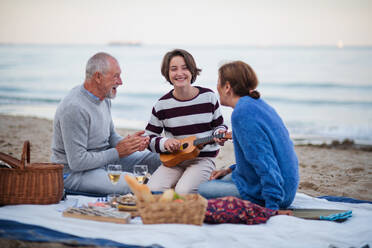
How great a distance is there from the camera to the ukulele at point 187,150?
172 inches

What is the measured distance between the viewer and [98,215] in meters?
3.49

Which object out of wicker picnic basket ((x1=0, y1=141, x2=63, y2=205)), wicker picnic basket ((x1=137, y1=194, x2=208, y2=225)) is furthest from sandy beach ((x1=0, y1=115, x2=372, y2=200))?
wicker picnic basket ((x1=0, y1=141, x2=63, y2=205))

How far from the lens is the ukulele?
14.3 feet

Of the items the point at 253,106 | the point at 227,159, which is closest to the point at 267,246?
the point at 253,106

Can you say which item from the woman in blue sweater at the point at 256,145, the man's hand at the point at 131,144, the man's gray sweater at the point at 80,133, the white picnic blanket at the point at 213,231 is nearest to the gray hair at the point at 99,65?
the man's gray sweater at the point at 80,133

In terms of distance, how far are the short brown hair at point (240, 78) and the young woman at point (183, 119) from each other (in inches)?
34.1

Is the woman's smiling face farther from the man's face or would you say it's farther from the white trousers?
the white trousers

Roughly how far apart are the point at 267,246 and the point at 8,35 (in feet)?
128

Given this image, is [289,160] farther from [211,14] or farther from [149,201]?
[211,14]

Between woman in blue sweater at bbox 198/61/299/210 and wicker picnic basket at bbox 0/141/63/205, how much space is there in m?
1.68

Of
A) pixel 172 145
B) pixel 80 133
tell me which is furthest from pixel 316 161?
pixel 80 133

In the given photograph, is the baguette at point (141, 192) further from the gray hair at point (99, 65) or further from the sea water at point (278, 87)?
the sea water at point (278, 87)

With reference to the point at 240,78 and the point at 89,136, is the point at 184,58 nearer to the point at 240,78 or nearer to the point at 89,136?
the point at 240,78

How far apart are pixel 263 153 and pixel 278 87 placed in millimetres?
22712
